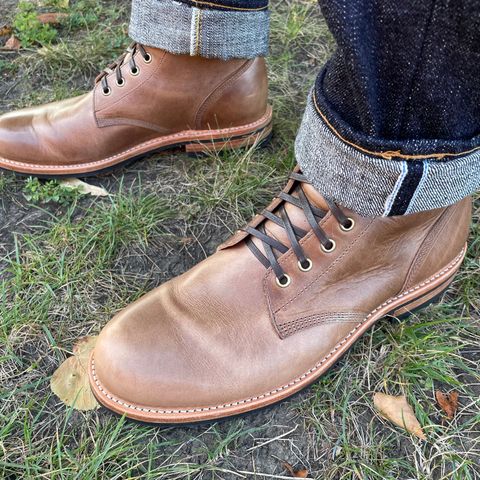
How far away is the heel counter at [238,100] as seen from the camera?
1.62m

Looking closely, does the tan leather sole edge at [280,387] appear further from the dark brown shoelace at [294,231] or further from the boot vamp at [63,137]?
the boot vamp at [63,137]

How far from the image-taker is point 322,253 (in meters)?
1.13

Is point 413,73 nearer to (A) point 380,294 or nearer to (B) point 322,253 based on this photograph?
(B) point 322,253

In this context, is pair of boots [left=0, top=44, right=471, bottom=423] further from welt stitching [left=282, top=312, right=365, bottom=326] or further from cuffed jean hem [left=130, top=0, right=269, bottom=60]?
cuffed jean hem [left=130, top=0, right=269, bottom=60]

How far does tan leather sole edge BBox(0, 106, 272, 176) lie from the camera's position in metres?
1.69

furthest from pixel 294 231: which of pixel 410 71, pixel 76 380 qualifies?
pixel 76 380

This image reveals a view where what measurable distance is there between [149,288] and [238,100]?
670 millimetres

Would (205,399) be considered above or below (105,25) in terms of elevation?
below

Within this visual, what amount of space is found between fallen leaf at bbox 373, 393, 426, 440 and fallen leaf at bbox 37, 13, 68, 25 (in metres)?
2.18

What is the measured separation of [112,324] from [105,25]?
68.0 inches

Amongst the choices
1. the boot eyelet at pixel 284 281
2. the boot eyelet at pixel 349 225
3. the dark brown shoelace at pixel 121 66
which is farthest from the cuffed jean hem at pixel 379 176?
the dark brown shoelace at pixel 121 66

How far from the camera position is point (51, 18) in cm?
241

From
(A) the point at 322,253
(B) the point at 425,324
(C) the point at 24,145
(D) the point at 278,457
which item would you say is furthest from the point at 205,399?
(C) the point at 24,145

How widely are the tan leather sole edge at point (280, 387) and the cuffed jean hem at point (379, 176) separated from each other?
327 mm
